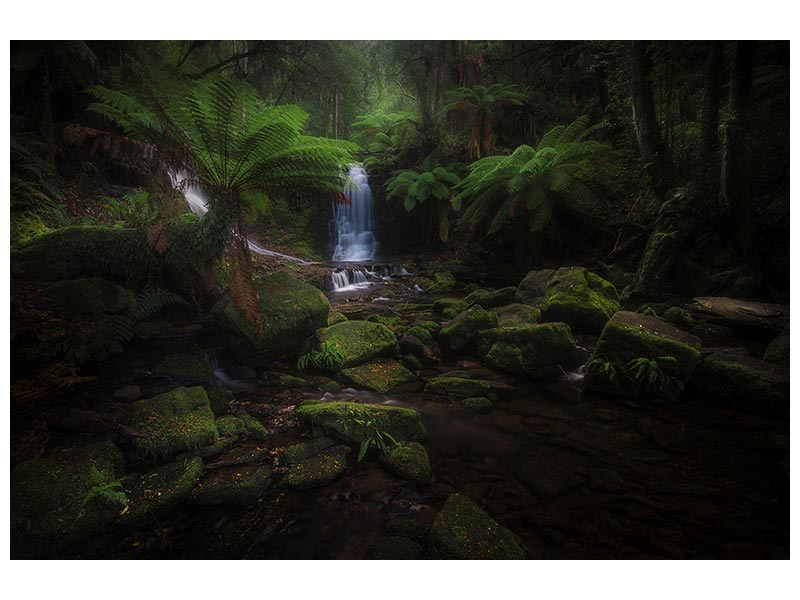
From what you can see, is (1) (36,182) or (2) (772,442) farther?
(1) (36,182)

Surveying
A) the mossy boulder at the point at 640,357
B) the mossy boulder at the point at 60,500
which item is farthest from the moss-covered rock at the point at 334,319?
→ the mossy boulder at the point at 640,357

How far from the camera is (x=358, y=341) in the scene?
3297 mm

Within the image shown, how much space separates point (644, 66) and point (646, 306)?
301cm

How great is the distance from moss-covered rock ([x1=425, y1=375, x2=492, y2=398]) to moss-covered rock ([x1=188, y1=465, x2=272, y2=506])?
4.69 ft

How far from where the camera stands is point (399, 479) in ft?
5.79

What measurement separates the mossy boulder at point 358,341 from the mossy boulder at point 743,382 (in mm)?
2447

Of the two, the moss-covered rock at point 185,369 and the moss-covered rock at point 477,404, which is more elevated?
the moss-covered rock at point 185,369

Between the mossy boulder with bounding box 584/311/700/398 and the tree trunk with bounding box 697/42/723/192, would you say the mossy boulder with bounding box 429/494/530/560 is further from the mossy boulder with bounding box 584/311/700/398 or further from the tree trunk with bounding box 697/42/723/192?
the tree trunk with bounding box 697/42/723/192

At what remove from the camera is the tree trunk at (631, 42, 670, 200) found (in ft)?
14.0

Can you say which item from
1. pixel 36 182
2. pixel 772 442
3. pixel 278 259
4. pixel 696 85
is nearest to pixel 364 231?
pixel 278 259

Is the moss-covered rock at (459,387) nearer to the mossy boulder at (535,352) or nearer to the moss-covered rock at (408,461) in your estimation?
the mossy boulder at (535,352)

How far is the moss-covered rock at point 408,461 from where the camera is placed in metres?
1.78

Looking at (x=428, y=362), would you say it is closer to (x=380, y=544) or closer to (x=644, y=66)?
(x=380, y=544)

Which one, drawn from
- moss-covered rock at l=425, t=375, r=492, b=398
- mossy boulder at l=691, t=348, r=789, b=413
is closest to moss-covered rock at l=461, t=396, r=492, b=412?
moss-covered rock at l=425, t=375, r=492, b=398
